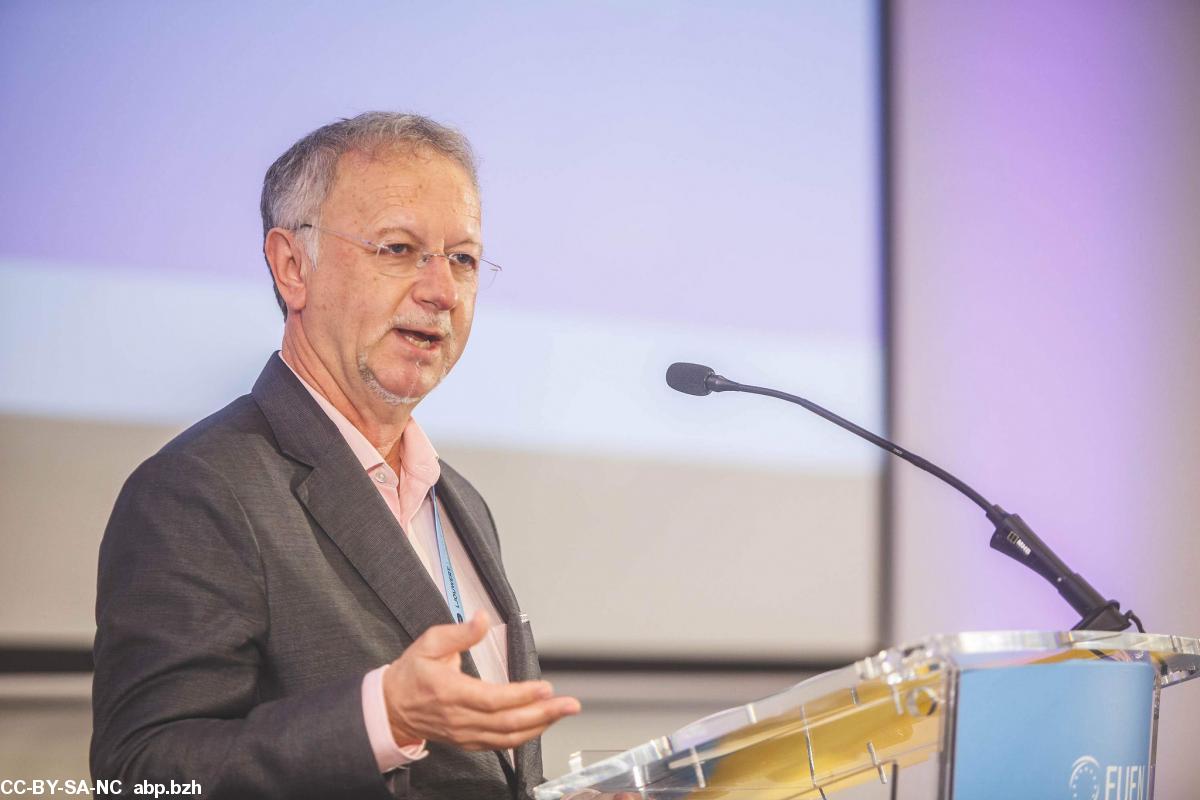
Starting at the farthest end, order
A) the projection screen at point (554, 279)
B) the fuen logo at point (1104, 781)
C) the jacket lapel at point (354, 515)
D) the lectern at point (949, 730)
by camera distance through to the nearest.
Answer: the projection screen at point (554, 279)
the jacket lapel at point (354, 515)
the fuen logo at point (1104, 781)
the lectern at point (949, 730)

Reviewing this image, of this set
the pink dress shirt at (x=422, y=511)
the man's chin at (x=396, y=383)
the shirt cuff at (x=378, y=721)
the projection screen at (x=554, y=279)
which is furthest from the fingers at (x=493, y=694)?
the projection screen at (x=554, y=279)

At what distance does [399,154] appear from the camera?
1974 mm

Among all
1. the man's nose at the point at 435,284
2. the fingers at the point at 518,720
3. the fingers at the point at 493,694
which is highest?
the man's nose at the point at 435,284

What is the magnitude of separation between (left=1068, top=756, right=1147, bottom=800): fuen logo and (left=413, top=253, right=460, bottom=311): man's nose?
1.22 metres

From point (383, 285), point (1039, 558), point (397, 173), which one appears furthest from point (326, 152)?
point (1039, 558)

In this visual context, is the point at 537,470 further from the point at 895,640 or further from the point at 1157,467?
the point at 1157,467

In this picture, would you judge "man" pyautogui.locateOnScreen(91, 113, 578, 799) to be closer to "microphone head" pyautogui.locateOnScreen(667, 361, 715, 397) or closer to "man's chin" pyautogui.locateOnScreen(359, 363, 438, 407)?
"man's chin" pyautogui.locateOnScreen(359, 363, 438, 407)

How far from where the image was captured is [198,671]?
4.85 ft

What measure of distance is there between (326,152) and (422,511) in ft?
2.23

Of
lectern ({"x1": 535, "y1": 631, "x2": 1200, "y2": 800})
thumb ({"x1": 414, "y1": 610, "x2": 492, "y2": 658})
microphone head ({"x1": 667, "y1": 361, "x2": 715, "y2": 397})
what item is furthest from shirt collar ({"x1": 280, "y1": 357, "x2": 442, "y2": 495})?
lectern ({"x1": 535, "y1": 631, "x2": 1200, "y2": 800})

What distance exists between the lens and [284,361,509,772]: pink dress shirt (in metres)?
1.93

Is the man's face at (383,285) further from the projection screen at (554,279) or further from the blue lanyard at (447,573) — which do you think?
the projection screen at (554,279)

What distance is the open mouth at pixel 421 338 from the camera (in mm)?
1950

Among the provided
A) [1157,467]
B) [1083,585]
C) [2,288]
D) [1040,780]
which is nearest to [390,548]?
[1040,780]
